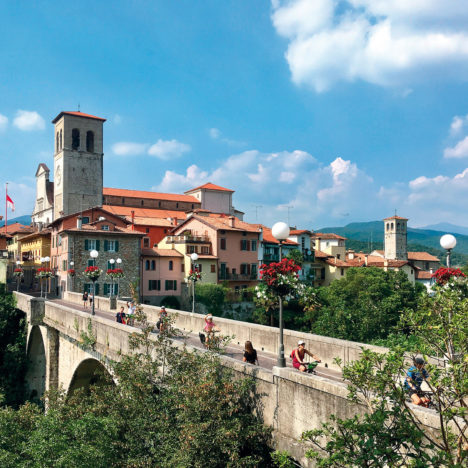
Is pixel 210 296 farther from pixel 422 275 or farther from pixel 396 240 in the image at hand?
pixel 396 240

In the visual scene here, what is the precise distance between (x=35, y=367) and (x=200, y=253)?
103ft

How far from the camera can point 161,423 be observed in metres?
10.8

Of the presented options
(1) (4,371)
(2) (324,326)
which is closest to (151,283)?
(2) (324,326)

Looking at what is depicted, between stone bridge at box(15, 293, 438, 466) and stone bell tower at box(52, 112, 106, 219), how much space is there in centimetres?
4559

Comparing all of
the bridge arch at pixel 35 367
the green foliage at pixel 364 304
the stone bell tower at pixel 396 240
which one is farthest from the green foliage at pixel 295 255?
the stone bell tower at pixel 396 240

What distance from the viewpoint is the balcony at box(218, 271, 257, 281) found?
205 ft

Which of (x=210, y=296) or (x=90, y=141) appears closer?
(x=210, y=296)

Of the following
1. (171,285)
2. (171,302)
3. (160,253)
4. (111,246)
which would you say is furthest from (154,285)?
(111,246)

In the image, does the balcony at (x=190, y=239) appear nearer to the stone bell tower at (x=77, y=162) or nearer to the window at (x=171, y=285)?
the window at (x=171, y=285)

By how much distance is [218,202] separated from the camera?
9250 centimetres

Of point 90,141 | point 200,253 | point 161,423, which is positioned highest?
point 90,141

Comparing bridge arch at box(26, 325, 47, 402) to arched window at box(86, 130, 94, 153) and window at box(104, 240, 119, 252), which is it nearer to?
window at box(104, 240, 119, 252)

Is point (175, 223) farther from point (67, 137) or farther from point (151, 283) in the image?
point (67, 137)

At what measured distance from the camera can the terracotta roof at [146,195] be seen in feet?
277
